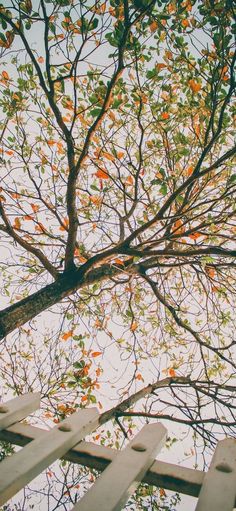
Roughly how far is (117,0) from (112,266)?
8.65 feet

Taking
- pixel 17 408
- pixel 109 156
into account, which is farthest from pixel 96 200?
pixel 17 408

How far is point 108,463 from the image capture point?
→ 1288 mm

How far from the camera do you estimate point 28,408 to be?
1587 millimetres

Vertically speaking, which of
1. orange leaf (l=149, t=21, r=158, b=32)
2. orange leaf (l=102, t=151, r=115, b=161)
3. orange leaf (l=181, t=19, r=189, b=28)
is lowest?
orange leaf (l=149, t=21, r=158, b=32)

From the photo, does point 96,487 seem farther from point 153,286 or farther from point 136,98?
point 153,286

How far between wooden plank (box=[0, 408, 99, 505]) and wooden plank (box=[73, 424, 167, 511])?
216mm

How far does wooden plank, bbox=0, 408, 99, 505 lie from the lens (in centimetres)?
109

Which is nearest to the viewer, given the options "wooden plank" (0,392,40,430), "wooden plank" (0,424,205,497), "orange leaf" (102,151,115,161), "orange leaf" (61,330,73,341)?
"wooden plank" (0,424,205,497)

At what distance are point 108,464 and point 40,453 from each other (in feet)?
0.91

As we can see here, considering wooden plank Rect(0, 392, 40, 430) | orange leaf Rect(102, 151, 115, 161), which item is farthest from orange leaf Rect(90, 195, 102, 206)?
wooden plank Rect(0, 392, 40, 430)

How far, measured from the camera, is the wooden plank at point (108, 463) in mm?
1178

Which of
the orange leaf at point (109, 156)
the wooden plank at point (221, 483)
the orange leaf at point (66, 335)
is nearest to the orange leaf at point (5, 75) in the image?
the orange leaf at point (109, 156)

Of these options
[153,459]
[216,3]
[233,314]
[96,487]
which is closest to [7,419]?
[96,487]

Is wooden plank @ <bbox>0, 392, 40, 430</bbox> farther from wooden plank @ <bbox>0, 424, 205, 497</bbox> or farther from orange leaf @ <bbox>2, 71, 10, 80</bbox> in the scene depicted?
orange leaf @ <bbox>2, 71, 10, 80</bbox>
